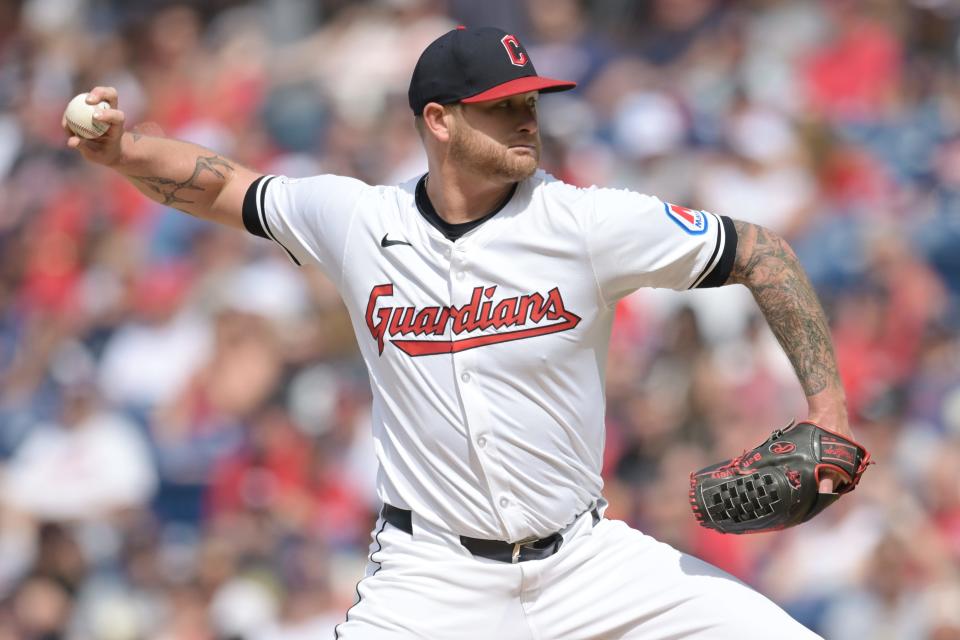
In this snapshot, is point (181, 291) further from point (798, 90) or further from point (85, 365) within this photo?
point (798, 90)

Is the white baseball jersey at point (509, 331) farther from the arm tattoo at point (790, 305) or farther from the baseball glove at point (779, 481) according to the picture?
the baseball glove at point (779, 481)

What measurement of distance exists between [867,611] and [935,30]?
421cm

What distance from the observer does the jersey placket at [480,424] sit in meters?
3.94

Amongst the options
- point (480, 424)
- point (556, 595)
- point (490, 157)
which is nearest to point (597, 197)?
point (490, 157)

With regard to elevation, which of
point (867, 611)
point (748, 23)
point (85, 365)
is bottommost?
point (867, 611)

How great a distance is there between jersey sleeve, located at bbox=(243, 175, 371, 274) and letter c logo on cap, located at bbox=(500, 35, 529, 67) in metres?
0.59

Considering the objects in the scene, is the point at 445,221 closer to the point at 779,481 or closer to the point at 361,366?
the point at 779,481

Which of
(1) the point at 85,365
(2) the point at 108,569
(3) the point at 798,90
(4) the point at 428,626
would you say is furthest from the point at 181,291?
(4) the point at 428,626

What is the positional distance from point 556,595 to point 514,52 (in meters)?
1.50

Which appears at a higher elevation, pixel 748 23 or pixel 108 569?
pixel 748 23

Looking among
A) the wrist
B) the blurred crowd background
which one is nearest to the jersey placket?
the wrist

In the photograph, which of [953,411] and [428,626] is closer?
[428,626]

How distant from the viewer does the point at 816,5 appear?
1035 cm

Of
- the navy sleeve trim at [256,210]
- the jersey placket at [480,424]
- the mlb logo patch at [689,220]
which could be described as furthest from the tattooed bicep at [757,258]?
the navy sleeve trim at [256,210]
